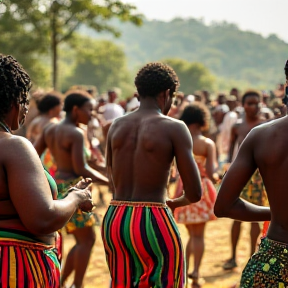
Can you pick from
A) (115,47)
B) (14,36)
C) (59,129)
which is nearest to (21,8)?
(14,36)

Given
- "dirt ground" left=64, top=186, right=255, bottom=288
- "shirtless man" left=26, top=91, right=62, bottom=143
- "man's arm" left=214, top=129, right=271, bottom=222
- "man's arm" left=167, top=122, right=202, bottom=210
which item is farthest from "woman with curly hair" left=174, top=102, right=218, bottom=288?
"man's arm" left=214, top=129, right=271, bottom=222

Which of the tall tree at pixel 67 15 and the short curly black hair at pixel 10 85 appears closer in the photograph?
the short curly black hair at pixel 10 85

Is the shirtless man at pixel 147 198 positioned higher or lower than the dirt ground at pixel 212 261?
higher

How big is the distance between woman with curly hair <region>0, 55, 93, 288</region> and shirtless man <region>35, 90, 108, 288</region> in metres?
2.37

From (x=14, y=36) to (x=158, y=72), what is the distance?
30784 millimetres

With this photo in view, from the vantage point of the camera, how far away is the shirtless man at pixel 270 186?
2.40 metres

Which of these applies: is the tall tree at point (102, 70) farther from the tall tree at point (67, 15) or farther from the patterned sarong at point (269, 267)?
the patterned sarong at point (269, 267)

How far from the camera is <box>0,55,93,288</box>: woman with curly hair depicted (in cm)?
229

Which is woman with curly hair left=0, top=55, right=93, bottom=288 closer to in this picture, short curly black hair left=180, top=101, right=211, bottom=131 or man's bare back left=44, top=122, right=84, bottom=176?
man's bare back left=44, top=122, right=84, bottom=176

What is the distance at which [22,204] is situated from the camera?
230 centimetres

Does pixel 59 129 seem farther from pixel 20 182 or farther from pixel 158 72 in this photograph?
pixel 20 182

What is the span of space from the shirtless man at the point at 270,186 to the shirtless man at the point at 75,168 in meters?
2.59

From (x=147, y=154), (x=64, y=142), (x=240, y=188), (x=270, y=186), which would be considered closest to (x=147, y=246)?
(x=147, y=154)

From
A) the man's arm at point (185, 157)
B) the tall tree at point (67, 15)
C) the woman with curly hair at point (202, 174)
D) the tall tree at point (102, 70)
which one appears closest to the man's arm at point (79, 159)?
the woman with curly hair at point (202, 174)
